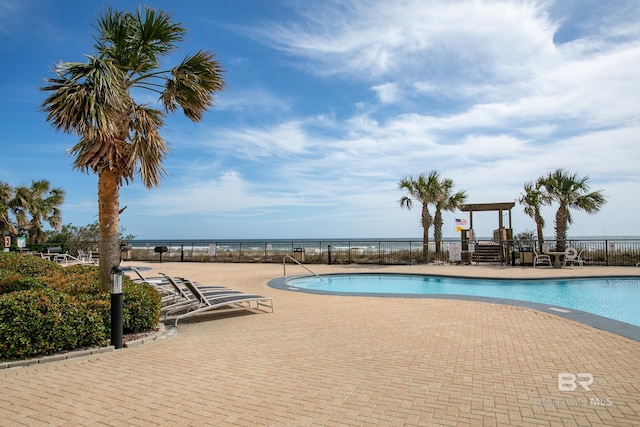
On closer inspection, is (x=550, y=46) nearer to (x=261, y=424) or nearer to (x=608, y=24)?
(x=608, y=24)

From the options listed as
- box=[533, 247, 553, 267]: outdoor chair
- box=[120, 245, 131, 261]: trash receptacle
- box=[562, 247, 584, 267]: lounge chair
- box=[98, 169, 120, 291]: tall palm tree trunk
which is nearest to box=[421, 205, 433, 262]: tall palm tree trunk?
box=[533, 247, 553, 267]: outdoor chair

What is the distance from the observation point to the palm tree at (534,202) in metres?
19.0

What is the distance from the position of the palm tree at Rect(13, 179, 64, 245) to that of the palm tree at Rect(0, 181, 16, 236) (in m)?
0.44

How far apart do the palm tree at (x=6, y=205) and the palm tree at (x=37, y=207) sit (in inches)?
17.3

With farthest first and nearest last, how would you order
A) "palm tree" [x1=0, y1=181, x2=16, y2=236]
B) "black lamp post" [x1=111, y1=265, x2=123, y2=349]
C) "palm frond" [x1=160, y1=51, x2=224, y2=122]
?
"palm tree" [x1=0, y1=181, x2=16, y2=236] → "palm frond" [x1=160, y1=51, x2=224, y2=122] → "black lamp post" [x1=111, y1=265, x2=123, y2=349]

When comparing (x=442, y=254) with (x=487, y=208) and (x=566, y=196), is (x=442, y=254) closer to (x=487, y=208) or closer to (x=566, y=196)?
(x=487, y=208)

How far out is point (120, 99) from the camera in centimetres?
564

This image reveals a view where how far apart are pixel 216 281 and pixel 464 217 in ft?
49.8

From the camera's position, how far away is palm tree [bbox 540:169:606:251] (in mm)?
17616

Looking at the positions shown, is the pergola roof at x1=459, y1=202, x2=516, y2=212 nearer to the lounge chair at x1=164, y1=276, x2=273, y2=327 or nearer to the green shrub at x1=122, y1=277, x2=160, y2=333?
the lounge chair at x1=164, y1=276, x2=273, y2=327

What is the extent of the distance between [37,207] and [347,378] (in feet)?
91.1

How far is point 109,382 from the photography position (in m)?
3.84

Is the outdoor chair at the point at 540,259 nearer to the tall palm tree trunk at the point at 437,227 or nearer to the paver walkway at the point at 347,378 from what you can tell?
the tall palm tree trunk at the point at 437,227

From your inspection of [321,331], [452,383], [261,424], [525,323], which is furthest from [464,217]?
[261,424]
